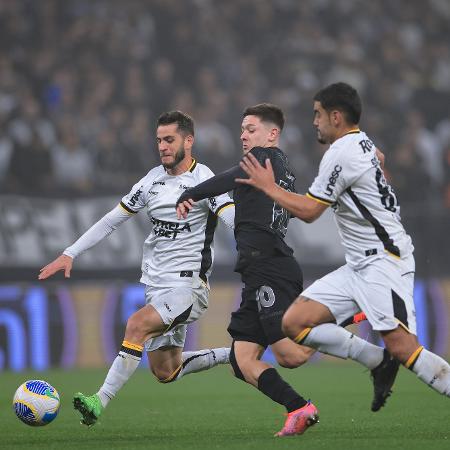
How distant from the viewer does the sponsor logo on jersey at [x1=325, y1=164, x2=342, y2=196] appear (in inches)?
225

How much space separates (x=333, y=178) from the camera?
571 cm

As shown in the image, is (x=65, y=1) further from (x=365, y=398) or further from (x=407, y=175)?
(x=365, y=398)

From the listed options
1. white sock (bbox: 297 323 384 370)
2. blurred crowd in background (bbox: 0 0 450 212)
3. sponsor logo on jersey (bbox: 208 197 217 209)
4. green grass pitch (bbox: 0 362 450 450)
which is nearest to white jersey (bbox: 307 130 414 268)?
white sock (bbox: 297 323 384 370)

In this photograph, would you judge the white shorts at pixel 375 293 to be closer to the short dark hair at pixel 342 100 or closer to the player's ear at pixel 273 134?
the short dark hair at pixel 342 100

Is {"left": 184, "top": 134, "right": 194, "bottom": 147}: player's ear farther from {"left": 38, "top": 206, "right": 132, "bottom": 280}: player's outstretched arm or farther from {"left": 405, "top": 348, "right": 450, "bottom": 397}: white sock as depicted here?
{"left": 405, "top": 348, "right": 450, "bottom": 397}: white sock

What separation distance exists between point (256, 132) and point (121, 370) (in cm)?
181

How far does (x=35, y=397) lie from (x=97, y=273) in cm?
659

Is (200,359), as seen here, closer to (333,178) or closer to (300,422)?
(300,422)

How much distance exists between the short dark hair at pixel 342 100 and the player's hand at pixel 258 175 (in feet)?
→ 1.57

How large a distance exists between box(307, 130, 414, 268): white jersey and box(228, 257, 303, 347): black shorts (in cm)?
69

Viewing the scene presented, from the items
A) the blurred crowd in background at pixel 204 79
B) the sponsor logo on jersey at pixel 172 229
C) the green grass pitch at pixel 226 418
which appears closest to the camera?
the green grass pitch at pixel 226 418

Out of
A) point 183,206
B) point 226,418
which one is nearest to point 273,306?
point 183,206

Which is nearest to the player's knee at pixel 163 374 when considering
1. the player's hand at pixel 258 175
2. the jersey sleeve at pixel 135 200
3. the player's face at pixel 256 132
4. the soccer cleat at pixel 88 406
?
the soccer cleat at pixel 88 406

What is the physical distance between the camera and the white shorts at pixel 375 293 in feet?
18.5
